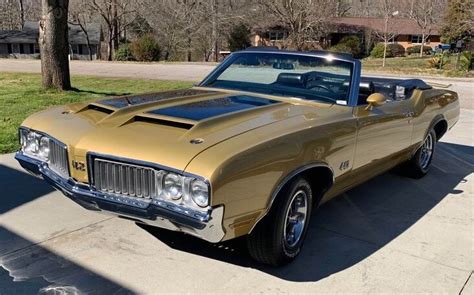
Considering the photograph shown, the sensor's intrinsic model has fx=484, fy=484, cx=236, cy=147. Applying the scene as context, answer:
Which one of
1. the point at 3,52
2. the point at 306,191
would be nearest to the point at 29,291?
the point at 306,191

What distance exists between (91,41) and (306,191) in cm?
6434

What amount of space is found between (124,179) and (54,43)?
30.7 ft

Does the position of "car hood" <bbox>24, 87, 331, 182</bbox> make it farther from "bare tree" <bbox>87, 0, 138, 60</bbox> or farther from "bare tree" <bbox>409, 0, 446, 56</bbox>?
"bare tree" <bbox>409, 0, 446, 56</bbox>

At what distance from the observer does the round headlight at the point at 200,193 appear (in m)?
2.79

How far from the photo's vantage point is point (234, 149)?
2945mm

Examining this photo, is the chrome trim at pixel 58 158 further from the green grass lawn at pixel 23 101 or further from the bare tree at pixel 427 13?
the bare tree at pixel 427 13

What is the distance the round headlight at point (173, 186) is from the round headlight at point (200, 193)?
0.10 m

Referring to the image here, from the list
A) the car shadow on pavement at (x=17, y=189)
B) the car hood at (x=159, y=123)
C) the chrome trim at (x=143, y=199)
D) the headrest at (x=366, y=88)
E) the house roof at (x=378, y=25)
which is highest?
the house roof at (x=378, y=25)

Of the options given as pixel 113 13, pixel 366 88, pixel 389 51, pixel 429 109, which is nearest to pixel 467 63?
pixel 389 51

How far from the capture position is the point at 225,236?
9.64ft

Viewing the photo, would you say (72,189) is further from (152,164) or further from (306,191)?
(306,191)

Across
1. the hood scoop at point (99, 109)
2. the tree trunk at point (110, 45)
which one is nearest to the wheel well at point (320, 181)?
the hood scoop at point (99, 109)

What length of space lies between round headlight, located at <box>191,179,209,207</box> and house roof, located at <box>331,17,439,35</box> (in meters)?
48.3

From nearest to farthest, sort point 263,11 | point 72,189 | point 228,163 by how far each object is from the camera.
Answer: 1. point 228,163
2. point 72,189
3. point 263,11
